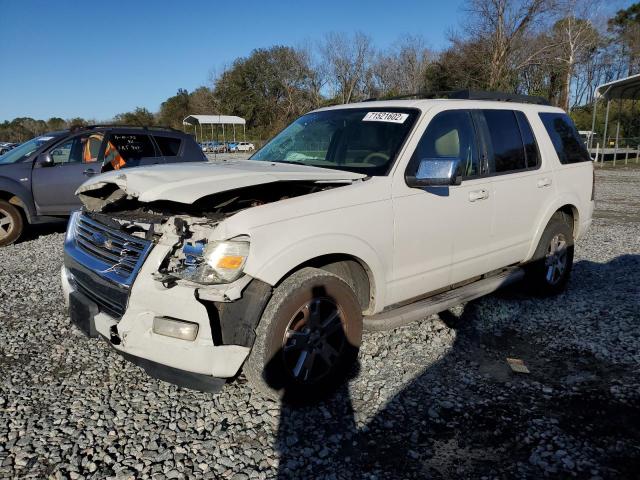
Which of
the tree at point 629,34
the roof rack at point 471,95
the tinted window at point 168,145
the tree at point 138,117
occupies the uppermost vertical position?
the tree at point 629,34

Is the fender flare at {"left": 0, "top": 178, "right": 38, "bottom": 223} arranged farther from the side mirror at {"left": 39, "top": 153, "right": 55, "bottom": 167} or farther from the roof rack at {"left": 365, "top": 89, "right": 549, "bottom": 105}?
the roof rack at {"left": 365, "top": 89, "right": 549, "bottom": 105}

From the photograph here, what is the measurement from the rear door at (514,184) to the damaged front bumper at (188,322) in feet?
8.33

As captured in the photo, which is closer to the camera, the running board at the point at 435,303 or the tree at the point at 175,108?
the running board at the point at 435,303

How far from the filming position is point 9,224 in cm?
805

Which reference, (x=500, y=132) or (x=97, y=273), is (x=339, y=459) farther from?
(x=500, y=132)

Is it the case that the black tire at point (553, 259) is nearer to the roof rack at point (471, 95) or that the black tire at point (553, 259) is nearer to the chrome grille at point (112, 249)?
the roof rack at point (471, 95)

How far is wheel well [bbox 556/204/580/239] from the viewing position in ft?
17.7

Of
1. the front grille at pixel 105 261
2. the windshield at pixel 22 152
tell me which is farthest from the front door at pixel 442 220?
the windshield at pixel 22 152

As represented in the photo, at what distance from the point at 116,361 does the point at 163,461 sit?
1.39 meters

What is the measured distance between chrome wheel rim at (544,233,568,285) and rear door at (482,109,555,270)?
1.44ft

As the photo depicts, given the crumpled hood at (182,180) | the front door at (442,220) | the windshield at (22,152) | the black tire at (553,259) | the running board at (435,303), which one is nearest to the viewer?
the crumpled hood at (182,180)

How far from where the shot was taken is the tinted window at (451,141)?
3.88 metres

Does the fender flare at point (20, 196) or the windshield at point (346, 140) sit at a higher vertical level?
the windshield at point (346, 140)

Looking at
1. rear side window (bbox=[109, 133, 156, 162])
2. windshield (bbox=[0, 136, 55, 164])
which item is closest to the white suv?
rear side window (bbox=[109, 133, 156, 162])
